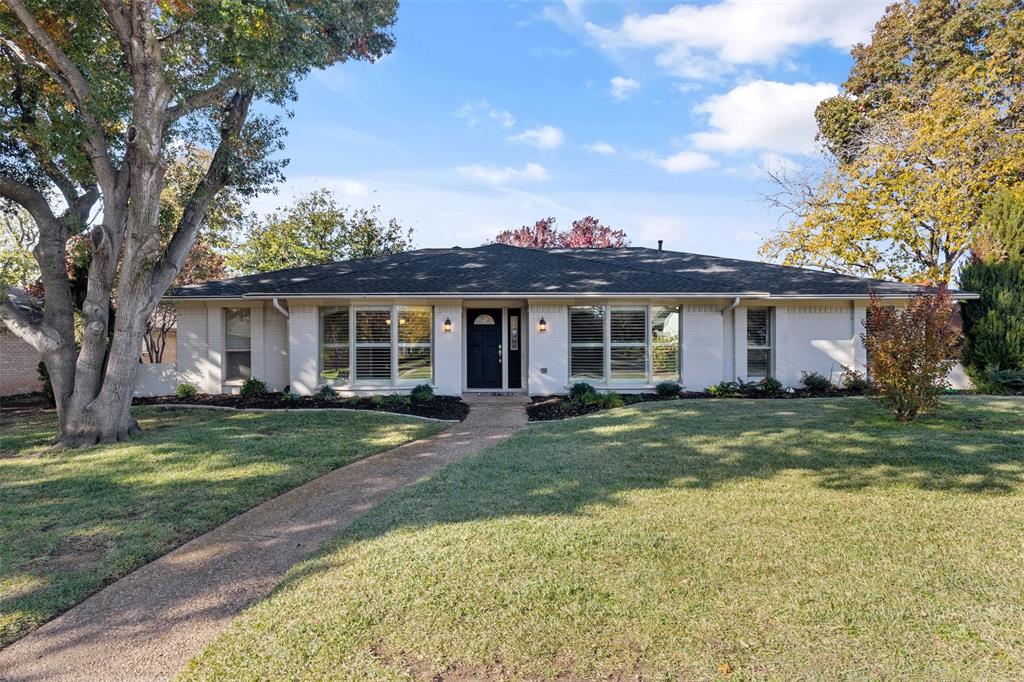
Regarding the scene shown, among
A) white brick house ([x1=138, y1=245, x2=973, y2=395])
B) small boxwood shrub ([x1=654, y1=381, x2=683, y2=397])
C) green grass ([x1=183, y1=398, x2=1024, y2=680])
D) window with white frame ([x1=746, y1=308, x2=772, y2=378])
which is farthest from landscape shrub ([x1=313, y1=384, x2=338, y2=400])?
window with white frame ([x1=746, y1=308, x2=772, y2=378])

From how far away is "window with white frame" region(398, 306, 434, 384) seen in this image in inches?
478

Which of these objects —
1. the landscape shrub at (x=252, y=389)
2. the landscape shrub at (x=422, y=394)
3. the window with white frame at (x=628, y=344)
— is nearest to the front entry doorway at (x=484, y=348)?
the landscape shrub at (x=422, y=394)

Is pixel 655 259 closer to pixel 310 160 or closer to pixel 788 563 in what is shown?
pixel 310 160

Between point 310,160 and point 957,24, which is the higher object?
point 957,24

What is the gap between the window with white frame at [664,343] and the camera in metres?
12.3

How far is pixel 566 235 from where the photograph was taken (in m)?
30.2

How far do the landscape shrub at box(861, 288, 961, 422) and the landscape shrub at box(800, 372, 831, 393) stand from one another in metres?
4.42

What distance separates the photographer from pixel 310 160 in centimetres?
1279

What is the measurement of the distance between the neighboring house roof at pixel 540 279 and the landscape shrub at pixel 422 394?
2185mm

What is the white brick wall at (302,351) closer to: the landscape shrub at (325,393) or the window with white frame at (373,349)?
the landscape shrub at (325,393)

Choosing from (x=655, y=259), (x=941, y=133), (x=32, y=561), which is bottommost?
(x=32, y=561)

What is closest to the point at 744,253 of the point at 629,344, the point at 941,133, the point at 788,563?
the point at 941,133

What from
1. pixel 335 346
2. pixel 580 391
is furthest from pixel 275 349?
pixel 580 391

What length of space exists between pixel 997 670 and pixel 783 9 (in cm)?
1297
